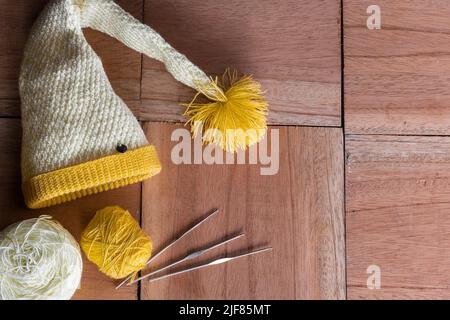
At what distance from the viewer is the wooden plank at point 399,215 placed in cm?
82

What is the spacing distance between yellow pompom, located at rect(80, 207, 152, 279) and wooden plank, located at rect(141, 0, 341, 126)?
17 centimetres

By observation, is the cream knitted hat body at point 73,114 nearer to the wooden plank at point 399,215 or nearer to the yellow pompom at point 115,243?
the yellow pompom at point 115,243

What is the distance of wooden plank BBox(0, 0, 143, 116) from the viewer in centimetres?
78

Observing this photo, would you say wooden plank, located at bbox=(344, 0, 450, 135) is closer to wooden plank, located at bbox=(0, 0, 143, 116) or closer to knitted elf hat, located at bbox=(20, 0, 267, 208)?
knitted elf hat, located at bbox=(20, 0, 267, 208)

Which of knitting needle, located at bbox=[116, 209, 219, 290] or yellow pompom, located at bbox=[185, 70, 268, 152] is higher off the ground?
yellow pompom, located at bbox=[185, 70, 268, 152]

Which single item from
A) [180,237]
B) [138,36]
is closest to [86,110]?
[138,36]

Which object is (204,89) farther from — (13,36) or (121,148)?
(13,36)

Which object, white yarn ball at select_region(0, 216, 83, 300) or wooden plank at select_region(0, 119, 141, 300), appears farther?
wooden plank at select_region(0, 119, 141, 300)

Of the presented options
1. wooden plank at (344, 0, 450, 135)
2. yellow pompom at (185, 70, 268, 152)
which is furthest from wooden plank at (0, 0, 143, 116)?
wooden plank at (344, 0, 450, 135)

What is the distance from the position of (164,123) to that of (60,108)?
6.5 inches

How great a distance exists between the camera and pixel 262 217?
2.63 ft

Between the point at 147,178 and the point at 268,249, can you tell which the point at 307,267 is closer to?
the point at 268,249

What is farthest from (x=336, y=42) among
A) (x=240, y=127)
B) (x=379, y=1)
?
(x=240, y=127)

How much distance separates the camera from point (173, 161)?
31.3 inches
